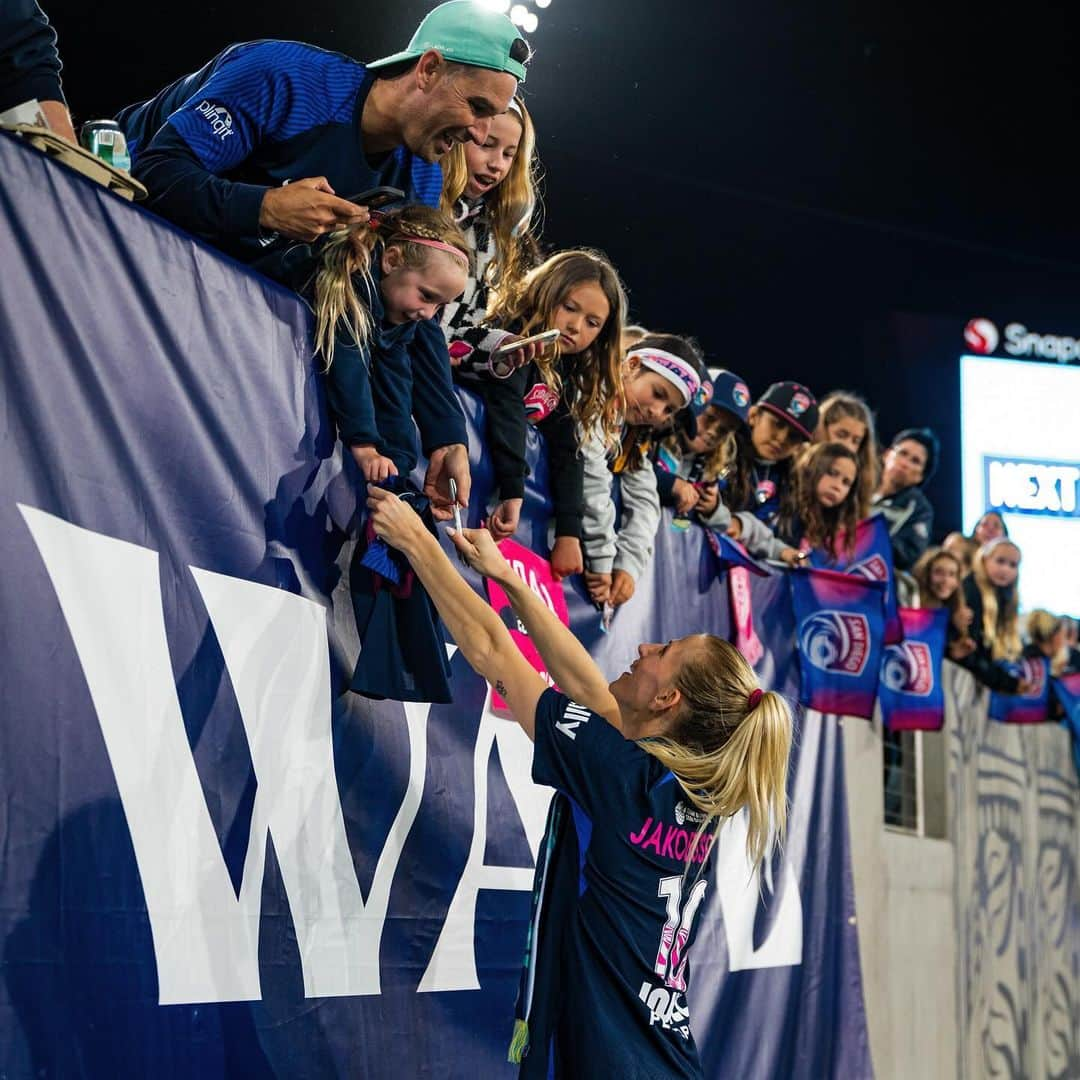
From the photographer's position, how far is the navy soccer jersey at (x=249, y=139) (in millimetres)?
2805

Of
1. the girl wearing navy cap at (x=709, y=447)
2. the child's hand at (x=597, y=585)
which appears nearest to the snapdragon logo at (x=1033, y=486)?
the girl wearing navy cap at (x=709, y=447)

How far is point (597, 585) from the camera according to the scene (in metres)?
4.33

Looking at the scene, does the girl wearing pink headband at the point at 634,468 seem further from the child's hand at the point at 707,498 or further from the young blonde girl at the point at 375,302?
the young blonde girl at the point at 375,302

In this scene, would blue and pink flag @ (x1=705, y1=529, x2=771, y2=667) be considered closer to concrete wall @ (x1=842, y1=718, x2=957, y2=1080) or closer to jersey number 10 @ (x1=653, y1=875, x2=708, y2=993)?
concrete wall @ (x1=842, y1=718, x2=957, y2=1080)

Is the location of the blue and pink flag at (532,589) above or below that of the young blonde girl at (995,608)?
below

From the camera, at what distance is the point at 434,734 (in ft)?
11.2

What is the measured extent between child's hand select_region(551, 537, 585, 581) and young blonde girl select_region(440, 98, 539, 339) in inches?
28.8

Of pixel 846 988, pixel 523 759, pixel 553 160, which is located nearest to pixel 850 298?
pixel 553 160

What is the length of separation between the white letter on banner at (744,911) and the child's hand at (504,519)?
5.11 feet

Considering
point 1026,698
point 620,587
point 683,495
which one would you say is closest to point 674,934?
point 620,587

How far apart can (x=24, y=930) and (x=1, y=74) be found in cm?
154

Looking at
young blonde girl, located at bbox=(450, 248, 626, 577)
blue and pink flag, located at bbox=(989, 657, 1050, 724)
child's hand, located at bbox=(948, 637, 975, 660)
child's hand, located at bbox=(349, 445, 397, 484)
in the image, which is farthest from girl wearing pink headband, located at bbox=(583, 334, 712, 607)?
blue and pink flag, located at bbox=(989, 657, 1050, 724)

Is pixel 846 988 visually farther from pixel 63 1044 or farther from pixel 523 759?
pixel 63 1044

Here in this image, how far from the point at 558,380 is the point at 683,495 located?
1145 mm
